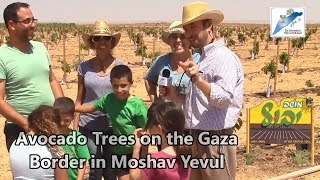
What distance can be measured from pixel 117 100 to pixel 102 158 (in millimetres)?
524

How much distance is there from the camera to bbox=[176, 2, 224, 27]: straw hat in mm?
2881

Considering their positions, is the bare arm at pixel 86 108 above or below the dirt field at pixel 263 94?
above

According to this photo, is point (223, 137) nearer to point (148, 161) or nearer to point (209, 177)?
point (209, 177)

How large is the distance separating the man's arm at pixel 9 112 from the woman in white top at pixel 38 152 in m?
0.53

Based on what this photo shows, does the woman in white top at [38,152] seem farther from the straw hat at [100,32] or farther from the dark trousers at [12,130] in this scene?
the straw hat at [100,32]

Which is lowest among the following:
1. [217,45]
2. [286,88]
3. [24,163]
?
[286,88]

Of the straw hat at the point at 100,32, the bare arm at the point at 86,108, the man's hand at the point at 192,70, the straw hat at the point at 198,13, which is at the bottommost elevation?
the bare arm at the point at 86,108

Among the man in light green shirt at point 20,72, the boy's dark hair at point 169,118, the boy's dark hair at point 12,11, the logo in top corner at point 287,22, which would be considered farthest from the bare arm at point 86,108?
the logo in top corner at point 287,22

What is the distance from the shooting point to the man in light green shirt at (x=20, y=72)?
329 cm

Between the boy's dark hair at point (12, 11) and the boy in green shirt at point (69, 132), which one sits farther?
the boy's dark hair at point (12, 11)

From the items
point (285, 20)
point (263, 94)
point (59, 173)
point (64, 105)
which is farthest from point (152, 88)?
point (263, 94)

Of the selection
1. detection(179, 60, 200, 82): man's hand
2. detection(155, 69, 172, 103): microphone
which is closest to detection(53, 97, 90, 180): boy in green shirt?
detection(155, 69, 172, 103): microphone

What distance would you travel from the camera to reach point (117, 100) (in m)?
3.57

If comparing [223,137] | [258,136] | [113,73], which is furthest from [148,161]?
[258,136]
